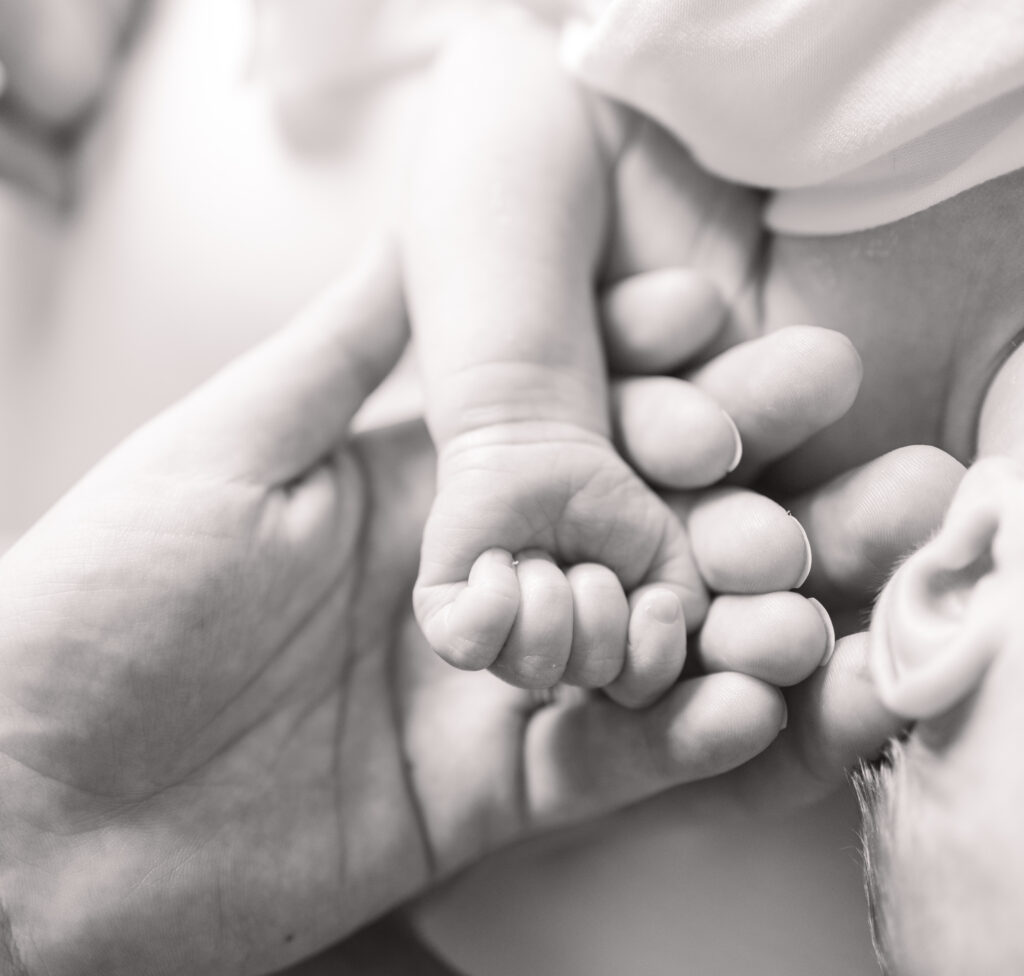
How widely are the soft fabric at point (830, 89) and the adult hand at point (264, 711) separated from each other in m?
0.21

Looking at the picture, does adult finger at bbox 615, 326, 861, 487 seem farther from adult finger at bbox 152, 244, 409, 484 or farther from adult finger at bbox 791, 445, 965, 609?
adult finger at bbox 152, 244, 409, 484

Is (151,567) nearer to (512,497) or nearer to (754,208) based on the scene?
(512,497)

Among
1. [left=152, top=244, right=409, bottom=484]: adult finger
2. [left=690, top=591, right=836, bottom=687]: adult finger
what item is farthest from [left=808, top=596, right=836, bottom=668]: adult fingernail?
[left=152, top=244, right=409, bottom=484]: adult finger

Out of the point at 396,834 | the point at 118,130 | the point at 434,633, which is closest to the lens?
the point at 434,633

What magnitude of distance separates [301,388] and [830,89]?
0.35 metres

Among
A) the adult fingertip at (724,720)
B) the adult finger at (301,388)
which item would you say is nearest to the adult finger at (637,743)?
the adult fingertip at (724,720)

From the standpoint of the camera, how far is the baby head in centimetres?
36

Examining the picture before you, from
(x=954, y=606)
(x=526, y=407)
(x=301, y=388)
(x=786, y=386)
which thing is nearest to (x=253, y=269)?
(x=301, y=388)

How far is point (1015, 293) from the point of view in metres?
0.54

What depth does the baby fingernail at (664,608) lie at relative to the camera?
1.59 ft

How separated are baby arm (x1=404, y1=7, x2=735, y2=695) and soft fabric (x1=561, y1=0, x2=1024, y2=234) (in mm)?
63

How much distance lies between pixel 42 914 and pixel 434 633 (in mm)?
259

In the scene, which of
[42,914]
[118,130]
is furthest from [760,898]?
[118,130]

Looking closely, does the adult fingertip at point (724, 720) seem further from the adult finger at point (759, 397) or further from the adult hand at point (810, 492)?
the adult finger at point (759, 397)
